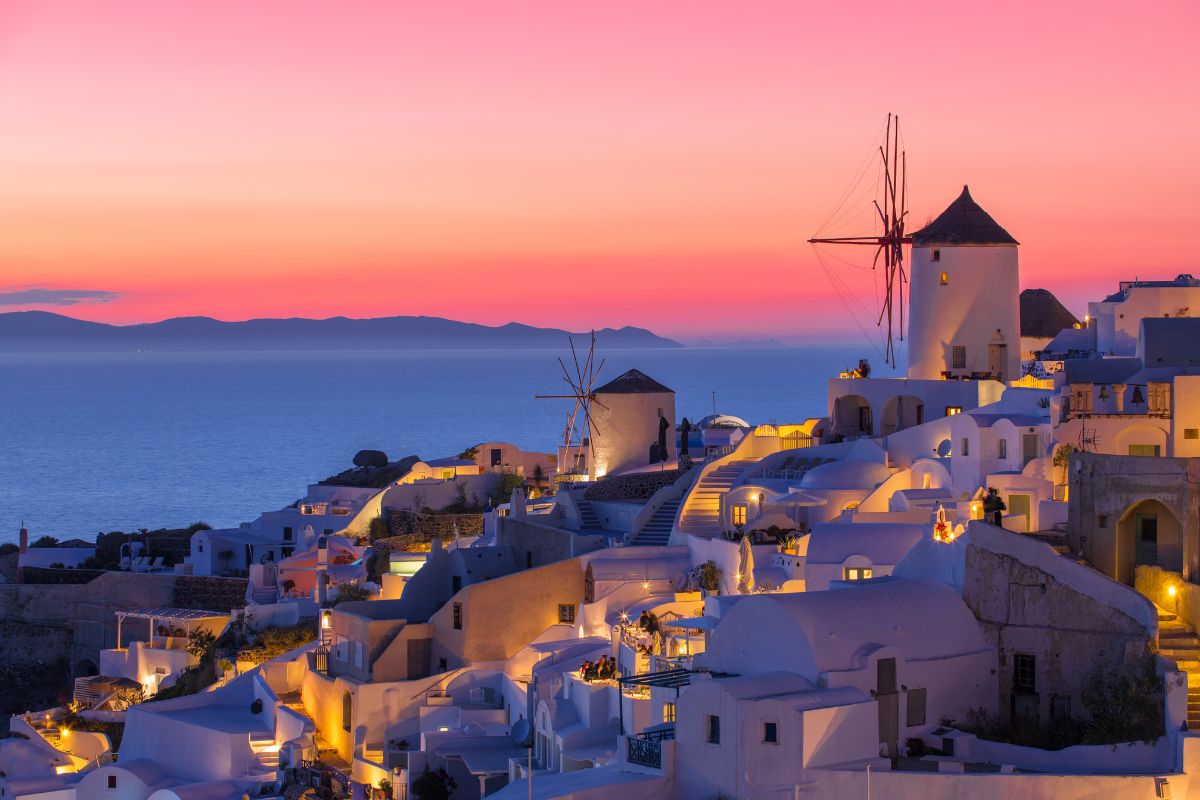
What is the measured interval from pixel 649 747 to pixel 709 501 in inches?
487

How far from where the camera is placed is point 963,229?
31953 millimetres

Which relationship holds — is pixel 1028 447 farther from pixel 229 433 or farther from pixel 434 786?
pixel 229 433

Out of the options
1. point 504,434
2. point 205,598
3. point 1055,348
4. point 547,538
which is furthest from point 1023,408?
point 504,434

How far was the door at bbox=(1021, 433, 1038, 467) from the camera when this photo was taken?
24.4m

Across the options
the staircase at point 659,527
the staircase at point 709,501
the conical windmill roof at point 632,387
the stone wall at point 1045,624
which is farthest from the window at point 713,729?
the conical windmill roof at point 632,387

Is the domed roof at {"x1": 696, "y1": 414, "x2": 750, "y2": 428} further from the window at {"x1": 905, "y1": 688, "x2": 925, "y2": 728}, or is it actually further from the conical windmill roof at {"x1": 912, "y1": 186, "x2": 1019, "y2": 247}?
the window at {"x1": 905, "y1": 688, "x2": 925, "y2": 728}

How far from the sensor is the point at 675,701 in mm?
18047

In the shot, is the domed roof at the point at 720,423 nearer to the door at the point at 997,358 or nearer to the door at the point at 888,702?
the door at the point at 997,358

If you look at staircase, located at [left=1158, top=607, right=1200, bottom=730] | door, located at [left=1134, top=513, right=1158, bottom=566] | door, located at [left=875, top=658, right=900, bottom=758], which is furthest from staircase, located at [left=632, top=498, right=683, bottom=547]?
staircase, located at [left=1158, top=607, right=1200, bottom=730]

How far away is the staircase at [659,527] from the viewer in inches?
1125

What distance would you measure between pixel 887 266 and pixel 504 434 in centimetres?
8259

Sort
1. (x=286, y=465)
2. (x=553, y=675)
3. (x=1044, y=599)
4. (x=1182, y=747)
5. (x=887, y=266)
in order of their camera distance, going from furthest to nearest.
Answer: (x=286, y=465) → (x=887, y=266) → (x=553, y=675) → (x=1044, y=599) → (x=1182, y=747)

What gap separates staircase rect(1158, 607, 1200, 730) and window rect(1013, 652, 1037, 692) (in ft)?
4.41

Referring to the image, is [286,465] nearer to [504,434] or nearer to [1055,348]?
[504,434]
